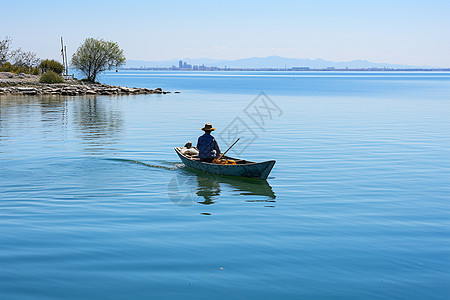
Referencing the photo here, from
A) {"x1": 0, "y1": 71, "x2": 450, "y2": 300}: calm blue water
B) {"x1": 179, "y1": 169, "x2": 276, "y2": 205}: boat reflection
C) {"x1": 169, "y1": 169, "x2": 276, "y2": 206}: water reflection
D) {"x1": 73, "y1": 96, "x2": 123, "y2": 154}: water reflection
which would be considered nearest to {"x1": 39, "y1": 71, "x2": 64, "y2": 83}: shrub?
{"x1": 73, "y1": 96, "x2": 123, "y2": 154}: water reflection

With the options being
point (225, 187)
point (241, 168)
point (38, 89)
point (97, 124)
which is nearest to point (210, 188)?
point (225, 187)

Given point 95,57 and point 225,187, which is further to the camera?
point 95,57

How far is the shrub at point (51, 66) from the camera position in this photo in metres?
93.2

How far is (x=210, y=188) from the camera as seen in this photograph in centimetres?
1770

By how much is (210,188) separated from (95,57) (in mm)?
84057

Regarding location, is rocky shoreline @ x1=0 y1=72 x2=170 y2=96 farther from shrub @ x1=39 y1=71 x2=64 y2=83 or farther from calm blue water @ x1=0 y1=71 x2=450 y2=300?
calm blue water @ x1=0 y1=71 x2=450 y2=300

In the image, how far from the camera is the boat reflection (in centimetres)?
1644

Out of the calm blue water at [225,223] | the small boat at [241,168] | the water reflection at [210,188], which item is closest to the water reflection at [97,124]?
the calm blue water at [225,223]

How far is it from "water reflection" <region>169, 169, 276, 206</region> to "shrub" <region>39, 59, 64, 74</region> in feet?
267

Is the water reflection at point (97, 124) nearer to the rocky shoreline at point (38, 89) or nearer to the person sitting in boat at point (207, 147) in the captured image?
the person sitting in boat at point (207, 147)

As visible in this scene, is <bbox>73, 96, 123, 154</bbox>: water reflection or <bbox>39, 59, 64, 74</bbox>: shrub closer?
<bbox>73, 96, 123, 154</bbox>: water reflection

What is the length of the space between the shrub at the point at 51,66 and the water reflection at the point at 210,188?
8143 centimetres

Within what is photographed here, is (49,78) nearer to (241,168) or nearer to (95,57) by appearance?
(95,57)

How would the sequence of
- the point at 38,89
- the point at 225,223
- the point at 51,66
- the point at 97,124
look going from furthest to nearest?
1. the point at 51,66
2. the point at 38,89
3. the point at 97,124
4. the point at 225,223
